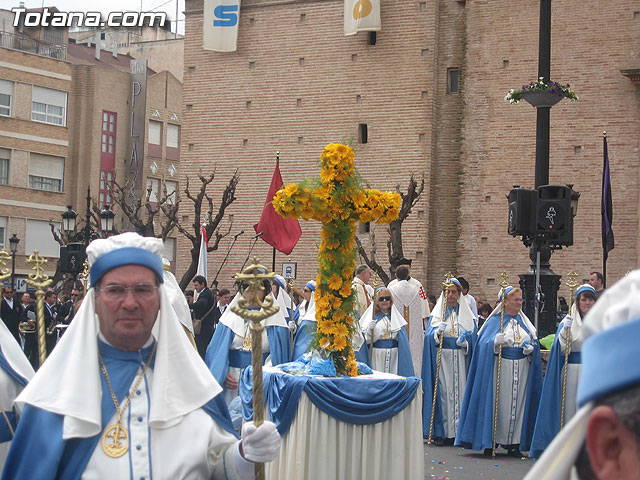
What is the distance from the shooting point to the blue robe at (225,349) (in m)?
11.3

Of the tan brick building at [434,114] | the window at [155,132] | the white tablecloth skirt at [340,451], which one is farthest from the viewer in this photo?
the window at [155,132]

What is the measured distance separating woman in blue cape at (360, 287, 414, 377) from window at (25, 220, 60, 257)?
39.4 meters

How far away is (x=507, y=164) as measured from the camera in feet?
107

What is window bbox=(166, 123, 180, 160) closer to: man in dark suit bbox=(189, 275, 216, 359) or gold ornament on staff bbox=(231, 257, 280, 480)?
man in dark suit bbox=(189, 275, 216, 359)

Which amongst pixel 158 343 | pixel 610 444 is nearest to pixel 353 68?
pixel 158 343

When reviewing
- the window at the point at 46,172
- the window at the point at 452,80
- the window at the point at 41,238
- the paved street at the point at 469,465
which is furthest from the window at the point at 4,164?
the paved street at the point at 469,465

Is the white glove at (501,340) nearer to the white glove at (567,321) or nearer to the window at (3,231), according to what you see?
the white glove at (567,321)

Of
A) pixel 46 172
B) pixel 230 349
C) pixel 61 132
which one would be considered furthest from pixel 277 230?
pixel 61 132

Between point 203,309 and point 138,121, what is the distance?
42183 mm

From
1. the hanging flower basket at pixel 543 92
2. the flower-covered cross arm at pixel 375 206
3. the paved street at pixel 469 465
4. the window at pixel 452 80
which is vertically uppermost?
the window at pixel 452 80

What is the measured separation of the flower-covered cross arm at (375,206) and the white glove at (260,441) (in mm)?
5374

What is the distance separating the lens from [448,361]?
48.3 feet

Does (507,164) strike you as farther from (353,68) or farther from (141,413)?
(141,413)

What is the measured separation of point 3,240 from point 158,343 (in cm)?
4769
